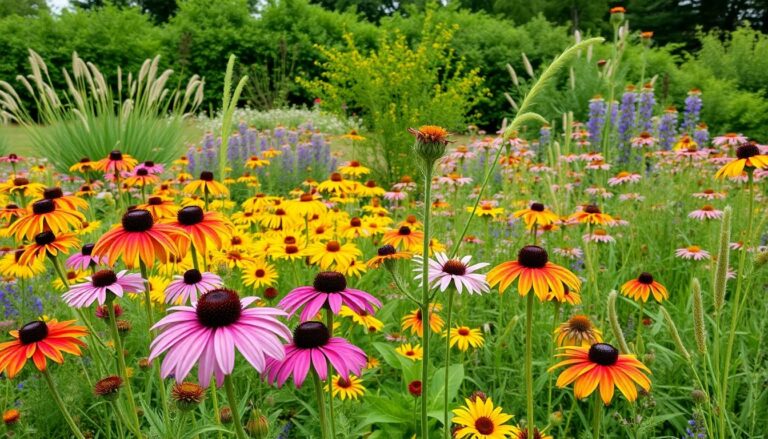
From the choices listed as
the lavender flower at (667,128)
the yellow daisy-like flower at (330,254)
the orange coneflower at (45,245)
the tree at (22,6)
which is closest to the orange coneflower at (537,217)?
the yellow daisy-like flower at (330,254)

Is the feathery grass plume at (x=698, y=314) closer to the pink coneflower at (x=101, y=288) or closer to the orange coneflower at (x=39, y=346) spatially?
the pink coneflower at (x=101, y=288)

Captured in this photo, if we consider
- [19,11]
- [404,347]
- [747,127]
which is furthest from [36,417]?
[19,11]

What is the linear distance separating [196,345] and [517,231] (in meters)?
2.98

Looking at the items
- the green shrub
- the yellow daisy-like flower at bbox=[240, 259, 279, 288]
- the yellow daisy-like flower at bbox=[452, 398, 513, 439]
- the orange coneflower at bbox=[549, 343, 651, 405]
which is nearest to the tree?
the green shrub

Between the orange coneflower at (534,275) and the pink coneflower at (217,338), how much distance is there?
56 centimetres

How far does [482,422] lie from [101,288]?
952 mm

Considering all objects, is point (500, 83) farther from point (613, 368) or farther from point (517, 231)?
point (613, 368)

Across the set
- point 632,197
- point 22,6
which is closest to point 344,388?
point 632,197

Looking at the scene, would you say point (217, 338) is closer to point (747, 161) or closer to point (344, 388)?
point (344, 388)

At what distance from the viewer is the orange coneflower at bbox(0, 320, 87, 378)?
41.6 inches

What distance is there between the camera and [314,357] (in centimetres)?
90

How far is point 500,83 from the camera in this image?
14.4 meters

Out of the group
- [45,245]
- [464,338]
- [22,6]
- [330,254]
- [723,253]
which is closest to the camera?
[723,253]

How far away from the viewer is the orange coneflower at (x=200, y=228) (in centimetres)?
120
